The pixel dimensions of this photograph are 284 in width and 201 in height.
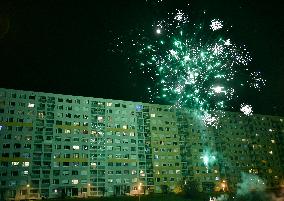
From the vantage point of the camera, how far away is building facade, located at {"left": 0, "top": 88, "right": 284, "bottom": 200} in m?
84.1

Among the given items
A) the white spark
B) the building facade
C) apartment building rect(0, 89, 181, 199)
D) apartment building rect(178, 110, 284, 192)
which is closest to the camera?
apartment building rect(0, 89, 181, 199)

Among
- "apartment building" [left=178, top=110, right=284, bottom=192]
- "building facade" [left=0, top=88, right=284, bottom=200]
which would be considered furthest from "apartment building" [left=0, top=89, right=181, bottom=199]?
"apartment building" [left=178, top=110, right=284, bottom=192]

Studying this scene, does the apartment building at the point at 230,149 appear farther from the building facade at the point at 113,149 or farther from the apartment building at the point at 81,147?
the apartment building at the point at 81,147

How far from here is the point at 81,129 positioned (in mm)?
94125

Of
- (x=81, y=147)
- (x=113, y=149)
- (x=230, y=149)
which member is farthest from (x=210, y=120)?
(x=81, y=147)

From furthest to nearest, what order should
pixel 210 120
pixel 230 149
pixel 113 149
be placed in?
pixel 210 120
pixel 230 149
pixel 113 149

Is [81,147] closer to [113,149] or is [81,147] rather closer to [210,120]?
[113,149]

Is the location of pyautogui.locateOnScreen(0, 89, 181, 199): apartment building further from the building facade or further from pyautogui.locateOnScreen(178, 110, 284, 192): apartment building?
pyautogui.locateOnScreen(178, 110, 284, 192): apartment building

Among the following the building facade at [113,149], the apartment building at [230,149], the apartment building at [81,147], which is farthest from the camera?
the apartment building at [230,149]

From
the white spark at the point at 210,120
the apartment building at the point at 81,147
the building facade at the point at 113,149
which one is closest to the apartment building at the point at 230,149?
the building facade at the point at 113,149

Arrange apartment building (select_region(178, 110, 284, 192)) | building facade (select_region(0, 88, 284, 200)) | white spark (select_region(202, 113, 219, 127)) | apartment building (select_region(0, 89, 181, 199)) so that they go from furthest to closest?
white spark (select_region(202, 113, 219, 127)) → apartment building (select_region(178, 110, 284, 192)) → building facade (select_region(0, 88, 284, 200)) → apartment building (select_region(0, 89, 181, 199))

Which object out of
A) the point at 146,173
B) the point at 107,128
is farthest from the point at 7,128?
the point at 146,173

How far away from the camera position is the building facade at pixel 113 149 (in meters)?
84.1

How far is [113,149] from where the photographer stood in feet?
318
